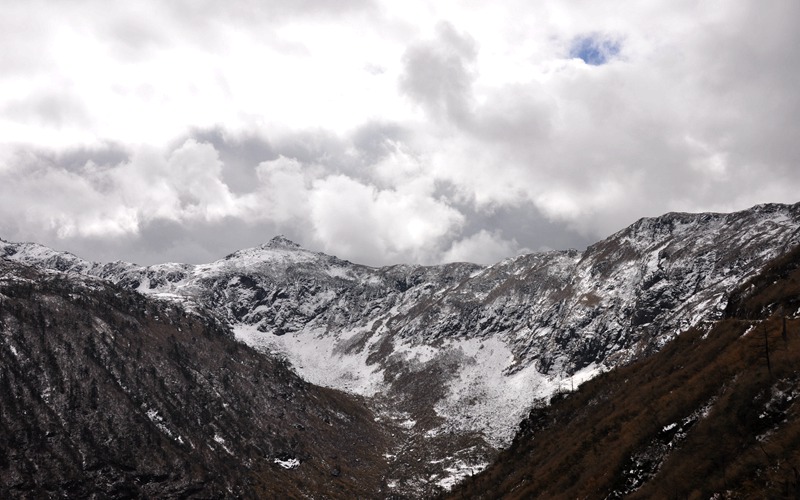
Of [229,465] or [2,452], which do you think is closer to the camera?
[2,452]

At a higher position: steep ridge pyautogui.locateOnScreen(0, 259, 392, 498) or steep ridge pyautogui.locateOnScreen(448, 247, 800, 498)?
steep ridge pyautogui.locateOnScreen(0, 259, 392, 498)

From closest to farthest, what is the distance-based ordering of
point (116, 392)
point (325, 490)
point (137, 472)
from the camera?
point (137, 472)
point (116, 392)
point (325, 490)

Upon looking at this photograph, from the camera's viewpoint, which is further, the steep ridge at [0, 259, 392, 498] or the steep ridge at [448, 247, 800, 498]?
the steep ridge at [0, 259, 392, 498]

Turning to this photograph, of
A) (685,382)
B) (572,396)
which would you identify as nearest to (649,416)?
(685,382)

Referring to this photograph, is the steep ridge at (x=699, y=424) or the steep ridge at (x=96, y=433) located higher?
the steep ridge at (x=96, y=433)

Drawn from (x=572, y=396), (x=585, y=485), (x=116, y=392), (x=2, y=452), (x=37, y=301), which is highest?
(x=37, y=301)

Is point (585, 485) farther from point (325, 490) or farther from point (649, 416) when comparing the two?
point (325, 490)

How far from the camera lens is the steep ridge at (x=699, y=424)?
90.6ft

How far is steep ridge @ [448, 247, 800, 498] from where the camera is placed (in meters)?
27.6

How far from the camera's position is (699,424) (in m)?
34.4

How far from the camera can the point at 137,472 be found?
159 meters

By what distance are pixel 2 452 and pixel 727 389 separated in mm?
168424

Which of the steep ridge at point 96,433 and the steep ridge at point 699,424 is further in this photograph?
the steep ridge at point 96,433

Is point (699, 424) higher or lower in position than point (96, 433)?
lower
